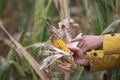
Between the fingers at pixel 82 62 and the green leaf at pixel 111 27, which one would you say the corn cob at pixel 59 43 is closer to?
the fingers at pixel 82 62

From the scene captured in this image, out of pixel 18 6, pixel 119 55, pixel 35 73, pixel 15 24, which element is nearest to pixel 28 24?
pixel 15 24

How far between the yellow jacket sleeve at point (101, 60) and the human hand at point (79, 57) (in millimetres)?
18

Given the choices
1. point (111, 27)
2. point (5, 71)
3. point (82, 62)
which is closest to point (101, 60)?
point (82, 62)

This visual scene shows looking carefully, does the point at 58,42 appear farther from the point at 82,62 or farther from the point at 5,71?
the point at 5,71

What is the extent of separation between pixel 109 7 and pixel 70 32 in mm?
223

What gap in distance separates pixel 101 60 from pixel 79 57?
67 millimetres

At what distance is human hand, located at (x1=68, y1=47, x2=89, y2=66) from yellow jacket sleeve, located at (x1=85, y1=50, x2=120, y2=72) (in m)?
0.02

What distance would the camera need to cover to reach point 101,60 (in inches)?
51.4

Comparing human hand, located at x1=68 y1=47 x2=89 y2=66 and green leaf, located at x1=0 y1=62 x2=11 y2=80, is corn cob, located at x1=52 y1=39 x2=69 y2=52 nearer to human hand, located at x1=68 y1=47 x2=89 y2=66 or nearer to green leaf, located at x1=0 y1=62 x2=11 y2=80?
human hand, located at x1=68 y1=47 x2=89 y2=66

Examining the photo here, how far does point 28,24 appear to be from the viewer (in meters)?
2.72

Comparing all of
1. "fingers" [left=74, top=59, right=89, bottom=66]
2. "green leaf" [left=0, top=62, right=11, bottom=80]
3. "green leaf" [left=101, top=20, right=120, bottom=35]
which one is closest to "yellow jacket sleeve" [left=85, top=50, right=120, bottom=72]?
"fingers" [left=74, top=59, right=89, bottom=66]

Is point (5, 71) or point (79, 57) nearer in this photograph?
point (79, 57)

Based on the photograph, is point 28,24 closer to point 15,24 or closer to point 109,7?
point 15,24

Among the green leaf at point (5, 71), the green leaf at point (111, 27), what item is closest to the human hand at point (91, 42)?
the green leaf at point (111, 27)
